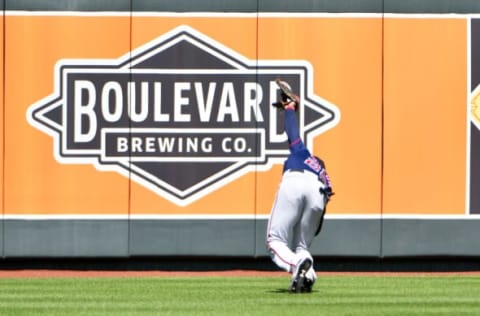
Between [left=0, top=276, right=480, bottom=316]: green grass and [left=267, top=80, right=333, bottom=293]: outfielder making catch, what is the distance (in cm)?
31

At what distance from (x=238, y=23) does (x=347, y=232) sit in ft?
9.11

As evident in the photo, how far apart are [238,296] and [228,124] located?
400 centimetres

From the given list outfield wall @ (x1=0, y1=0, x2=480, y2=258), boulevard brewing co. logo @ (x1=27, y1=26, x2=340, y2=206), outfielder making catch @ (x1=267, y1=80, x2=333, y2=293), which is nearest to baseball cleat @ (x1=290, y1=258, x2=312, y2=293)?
outfielder making catch @ (x1=267, y1=80, x2=333, y2=293)

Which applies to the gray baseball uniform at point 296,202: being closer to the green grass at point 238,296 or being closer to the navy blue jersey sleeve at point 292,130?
the navy blue jersey sleeve at point 292,130

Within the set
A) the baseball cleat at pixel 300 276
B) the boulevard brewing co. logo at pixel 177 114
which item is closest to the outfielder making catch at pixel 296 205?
the baseball cleat at pixel 300 276

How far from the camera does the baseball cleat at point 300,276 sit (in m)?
12.3

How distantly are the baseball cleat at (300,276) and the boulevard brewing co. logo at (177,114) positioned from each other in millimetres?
3833

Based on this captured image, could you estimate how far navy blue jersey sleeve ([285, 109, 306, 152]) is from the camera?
1245 cm

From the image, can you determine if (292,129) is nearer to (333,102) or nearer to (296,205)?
(296,205)

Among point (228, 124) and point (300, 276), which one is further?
point (228, 124)

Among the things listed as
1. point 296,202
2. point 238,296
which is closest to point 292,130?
point 296,202

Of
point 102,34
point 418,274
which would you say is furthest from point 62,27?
point 418,274

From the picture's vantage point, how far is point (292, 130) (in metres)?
12.4

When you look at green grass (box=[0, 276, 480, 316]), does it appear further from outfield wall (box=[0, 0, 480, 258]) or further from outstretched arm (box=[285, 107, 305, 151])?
outstretched arm (box=[285, 107, 305, 151])
